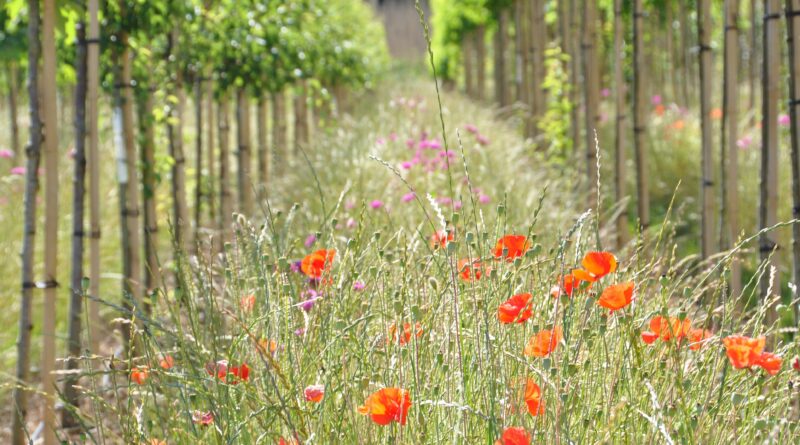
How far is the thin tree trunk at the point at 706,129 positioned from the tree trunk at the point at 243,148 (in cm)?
321

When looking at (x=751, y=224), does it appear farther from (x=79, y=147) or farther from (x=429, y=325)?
(x=429, y=325)

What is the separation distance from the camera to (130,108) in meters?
3.99

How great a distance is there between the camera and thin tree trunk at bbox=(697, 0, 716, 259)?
3828 millimetres

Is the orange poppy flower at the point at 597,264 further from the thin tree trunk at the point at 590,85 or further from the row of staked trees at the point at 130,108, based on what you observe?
the thin tree trunk at the point at 590,85

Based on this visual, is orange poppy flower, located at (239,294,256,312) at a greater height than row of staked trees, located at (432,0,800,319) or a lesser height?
lesser

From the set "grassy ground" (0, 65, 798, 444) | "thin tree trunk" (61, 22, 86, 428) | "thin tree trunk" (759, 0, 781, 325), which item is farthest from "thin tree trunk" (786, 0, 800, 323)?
"thin tree trunk" (61, 22, 86, 428)

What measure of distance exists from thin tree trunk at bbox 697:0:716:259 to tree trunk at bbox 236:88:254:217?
3207mm

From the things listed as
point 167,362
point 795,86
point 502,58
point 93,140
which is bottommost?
point 167,362

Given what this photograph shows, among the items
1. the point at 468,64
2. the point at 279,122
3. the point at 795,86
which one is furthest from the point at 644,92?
the point at 468,64

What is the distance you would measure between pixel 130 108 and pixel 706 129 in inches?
89.6

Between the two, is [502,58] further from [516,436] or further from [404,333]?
[516,436]

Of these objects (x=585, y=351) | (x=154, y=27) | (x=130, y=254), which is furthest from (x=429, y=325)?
(x=154, y=27)

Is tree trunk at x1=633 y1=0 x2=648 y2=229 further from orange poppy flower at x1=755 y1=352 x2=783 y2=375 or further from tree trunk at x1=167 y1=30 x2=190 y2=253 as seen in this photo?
orange poppy flower at x1=755 y1=352 x2=783 y2=375

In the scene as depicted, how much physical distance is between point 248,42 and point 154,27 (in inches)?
64.1
